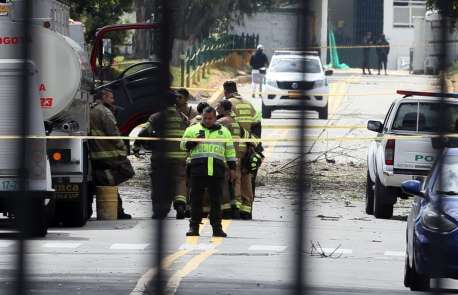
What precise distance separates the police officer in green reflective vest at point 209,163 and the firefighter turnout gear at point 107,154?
54.8 inches

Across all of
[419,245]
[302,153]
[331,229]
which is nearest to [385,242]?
[331,229]

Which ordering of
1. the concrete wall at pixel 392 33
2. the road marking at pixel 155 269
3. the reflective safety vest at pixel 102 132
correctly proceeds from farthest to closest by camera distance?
the reflective safety vest at pixel 102 132 → the concrete wall at pixel 392 33 → the road marking at pixel 155 269

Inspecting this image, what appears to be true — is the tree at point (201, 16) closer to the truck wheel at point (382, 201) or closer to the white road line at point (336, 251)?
the white road line at point (336, 251)

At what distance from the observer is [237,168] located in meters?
15.9

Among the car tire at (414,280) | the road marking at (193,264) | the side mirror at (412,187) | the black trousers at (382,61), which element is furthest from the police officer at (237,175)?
the car tire at (414,280)

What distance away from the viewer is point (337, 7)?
12.6 ft

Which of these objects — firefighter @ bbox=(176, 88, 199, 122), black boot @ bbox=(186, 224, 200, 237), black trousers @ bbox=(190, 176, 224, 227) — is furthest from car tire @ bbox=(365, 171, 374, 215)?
firefighter @ bbox=(176, 88, 199, 122)

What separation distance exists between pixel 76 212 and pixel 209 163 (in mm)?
1905

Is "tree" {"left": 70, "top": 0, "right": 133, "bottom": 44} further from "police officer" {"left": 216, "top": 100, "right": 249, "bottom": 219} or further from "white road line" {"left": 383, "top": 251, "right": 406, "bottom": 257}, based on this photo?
"white road line" {"left": 383, "top": 251, "right": 406, "bottom": 257}

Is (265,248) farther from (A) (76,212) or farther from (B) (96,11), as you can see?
(B) (96,11)

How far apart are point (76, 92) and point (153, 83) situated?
9.57 m

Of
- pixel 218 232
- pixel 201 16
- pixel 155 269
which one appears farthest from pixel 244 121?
pixel 155 269

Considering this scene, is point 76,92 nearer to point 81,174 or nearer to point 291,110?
point 81,174

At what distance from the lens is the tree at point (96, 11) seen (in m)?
19.6
